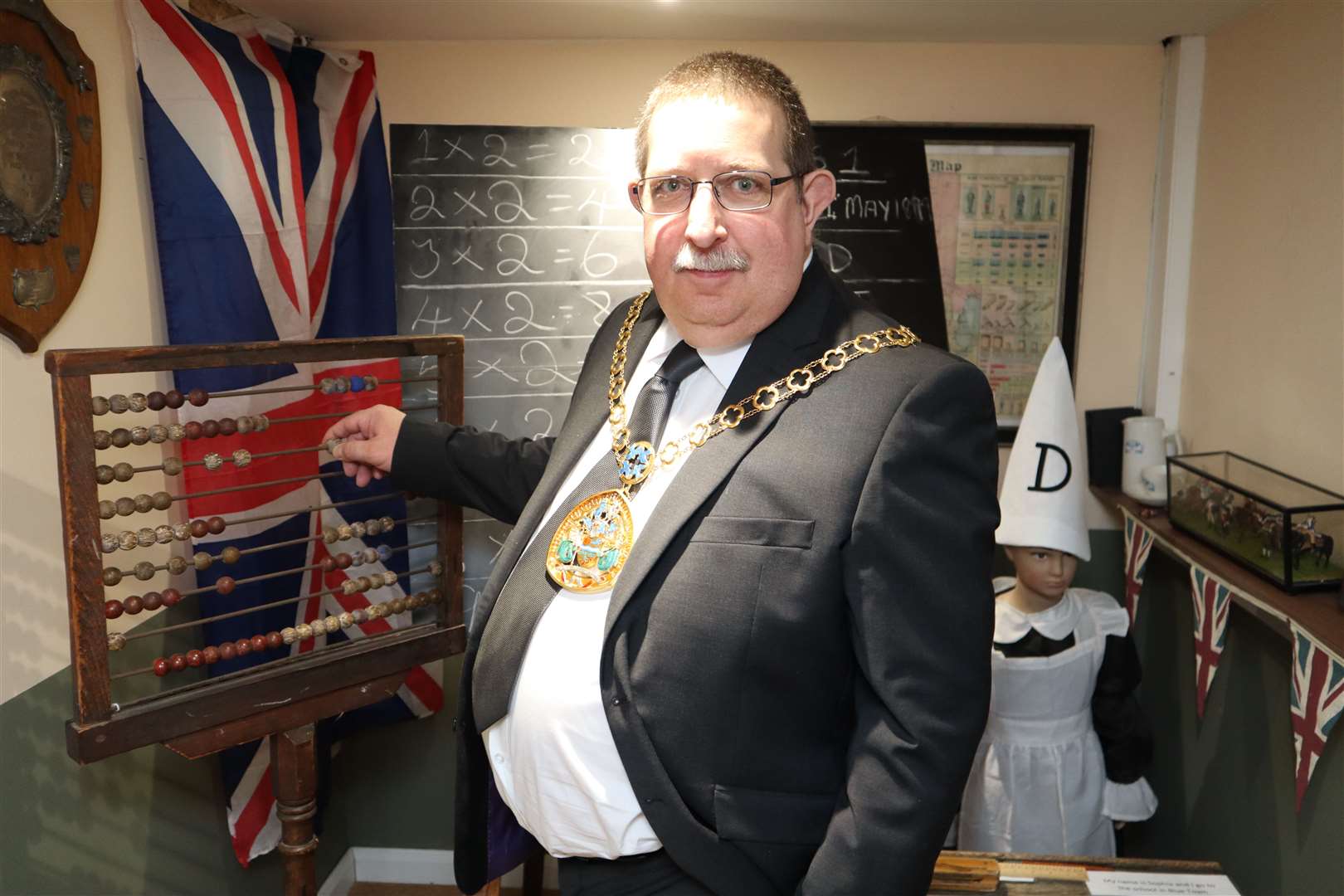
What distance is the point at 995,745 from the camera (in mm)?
2447

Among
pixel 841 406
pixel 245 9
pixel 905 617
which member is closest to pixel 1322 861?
pixel 905 617

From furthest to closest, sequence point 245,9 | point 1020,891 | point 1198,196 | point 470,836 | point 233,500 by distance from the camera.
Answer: point 1198,196
point 245,9
point 233,500
point 1020,891
point 470,836

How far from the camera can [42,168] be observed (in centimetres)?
171

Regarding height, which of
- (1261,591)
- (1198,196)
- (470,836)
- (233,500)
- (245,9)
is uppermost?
(245,9)

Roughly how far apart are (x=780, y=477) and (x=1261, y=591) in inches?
44.4

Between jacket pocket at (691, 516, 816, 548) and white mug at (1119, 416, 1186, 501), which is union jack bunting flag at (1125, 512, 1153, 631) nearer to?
white mug at (1119, 416, 1186, 501)

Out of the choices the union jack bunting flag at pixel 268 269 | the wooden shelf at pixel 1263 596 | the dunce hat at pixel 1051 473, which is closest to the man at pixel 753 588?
the union jack bunting flag at pixel 268 269

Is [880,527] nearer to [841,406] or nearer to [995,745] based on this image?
[841,406]

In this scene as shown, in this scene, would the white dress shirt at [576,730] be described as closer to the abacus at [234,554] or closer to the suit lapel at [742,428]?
the suit lapel at [742,428]

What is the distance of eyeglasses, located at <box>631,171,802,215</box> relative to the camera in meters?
1.41

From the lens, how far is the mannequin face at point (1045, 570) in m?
2.37

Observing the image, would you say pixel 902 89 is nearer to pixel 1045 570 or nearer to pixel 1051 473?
pixel 1051 473

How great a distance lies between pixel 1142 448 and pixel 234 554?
204 centimetres

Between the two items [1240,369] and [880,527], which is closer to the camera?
[880,527]
